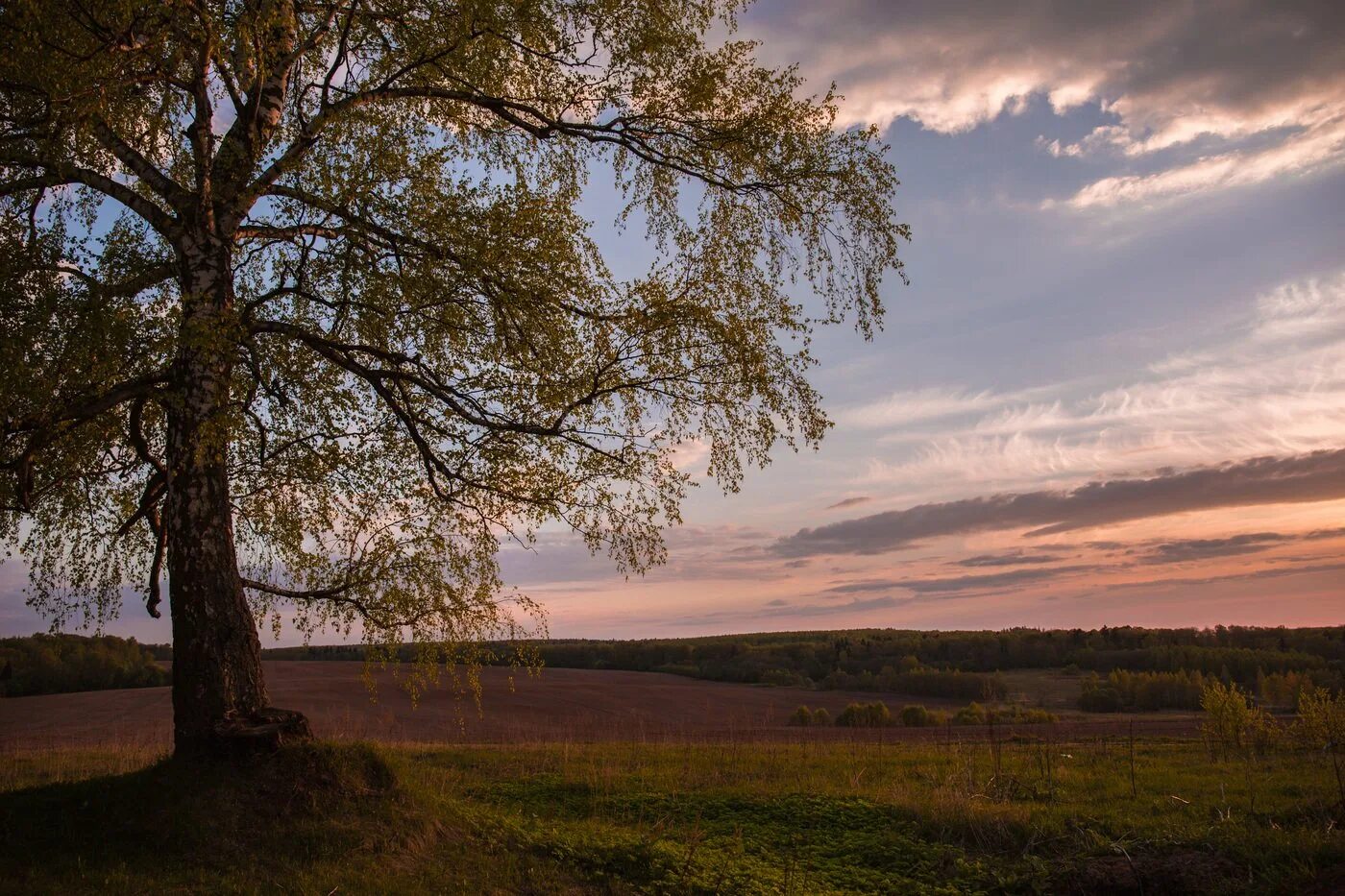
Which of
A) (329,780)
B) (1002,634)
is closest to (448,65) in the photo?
(329,780)

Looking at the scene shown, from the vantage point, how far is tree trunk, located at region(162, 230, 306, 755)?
846 cm

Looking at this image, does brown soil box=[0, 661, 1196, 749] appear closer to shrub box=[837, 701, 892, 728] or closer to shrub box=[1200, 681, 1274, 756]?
shrub box=[837, 701, 892, 728]

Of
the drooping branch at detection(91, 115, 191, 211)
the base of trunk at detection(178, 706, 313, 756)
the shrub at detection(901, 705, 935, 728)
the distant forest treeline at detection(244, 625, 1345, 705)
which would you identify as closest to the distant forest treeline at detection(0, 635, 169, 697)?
the distant forest treeline at detection(244, 625, 1345, 705)

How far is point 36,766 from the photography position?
14930 mm

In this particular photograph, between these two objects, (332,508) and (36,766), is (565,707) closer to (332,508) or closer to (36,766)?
(36,766)

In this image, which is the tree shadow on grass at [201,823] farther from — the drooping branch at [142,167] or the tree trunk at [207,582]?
the drooping branch at [142,167]

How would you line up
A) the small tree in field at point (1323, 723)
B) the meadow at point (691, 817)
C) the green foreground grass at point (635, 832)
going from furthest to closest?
1. the small tree in field at point (1323, 723)
2. the meadow at point (691, 817)
3. the green foreground grass at point (635, 832)

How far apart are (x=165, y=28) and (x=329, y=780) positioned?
7.91 m

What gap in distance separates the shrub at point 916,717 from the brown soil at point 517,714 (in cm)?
379

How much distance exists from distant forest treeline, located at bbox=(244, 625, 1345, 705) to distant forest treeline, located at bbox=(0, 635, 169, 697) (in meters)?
8.52

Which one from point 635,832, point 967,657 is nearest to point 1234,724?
point 635,832

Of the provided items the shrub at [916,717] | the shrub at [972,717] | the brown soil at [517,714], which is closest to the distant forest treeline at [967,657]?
the brown soil at [517,714]

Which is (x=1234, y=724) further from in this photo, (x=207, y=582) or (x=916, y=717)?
(x=207, y=582)

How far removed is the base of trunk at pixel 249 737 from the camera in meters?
8.28
